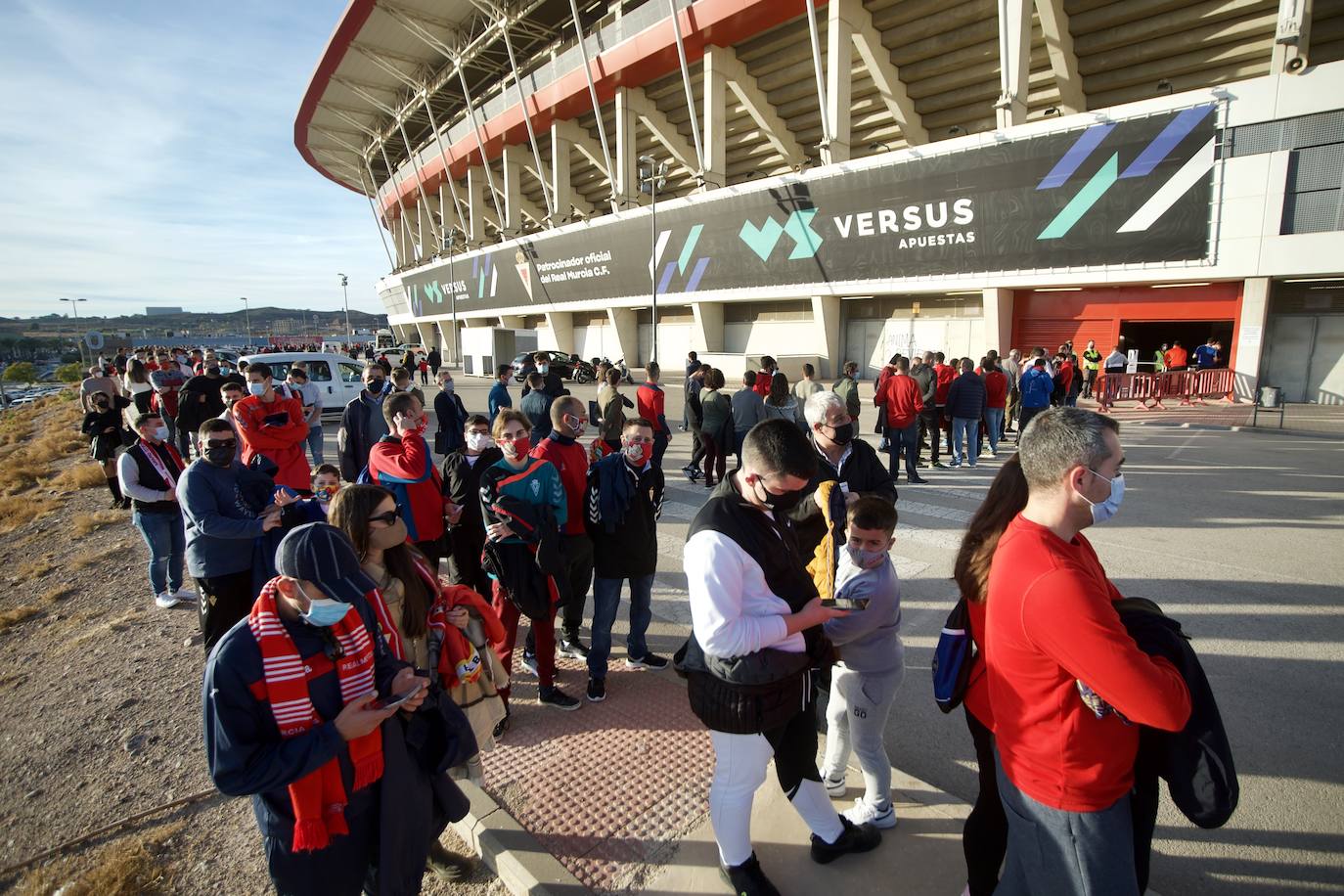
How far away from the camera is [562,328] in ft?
123

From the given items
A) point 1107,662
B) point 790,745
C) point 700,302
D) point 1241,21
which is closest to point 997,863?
point 790,745

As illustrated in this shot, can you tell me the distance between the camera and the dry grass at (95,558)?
671 centimetres

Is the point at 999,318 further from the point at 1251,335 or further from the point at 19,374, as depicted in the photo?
the point at 19,374

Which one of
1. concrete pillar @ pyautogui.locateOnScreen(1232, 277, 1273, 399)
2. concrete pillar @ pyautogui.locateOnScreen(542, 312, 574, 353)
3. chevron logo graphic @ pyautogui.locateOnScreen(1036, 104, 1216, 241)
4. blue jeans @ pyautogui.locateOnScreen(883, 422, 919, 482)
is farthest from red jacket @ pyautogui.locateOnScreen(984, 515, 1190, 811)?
concrete pillar @ pyautogui.locateOnScreen(542, 312, 574, 353)

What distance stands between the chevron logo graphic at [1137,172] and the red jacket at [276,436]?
1908 cm

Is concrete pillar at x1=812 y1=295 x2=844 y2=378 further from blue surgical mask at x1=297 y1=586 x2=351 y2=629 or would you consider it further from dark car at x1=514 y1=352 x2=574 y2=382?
blue surgical mask at x1=297 y1=586 x2=351 y2=629

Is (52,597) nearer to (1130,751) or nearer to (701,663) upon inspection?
(701,663)

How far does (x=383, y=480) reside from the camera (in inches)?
163

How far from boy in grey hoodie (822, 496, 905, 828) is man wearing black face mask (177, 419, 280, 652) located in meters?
3.31

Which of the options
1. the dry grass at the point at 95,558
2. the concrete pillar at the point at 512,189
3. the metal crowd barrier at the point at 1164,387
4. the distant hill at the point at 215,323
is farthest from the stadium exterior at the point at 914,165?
the distant hill at the point at 215,323

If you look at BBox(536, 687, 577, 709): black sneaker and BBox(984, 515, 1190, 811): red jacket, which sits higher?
BBox(984, 515, 1190, 811): red jacket

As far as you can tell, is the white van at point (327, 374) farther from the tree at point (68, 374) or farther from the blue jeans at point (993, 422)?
the tree at point (68, 374)

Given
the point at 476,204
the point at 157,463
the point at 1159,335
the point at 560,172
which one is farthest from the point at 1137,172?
the point at 476,204

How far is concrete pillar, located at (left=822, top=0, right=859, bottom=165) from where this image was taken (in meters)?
19.1
